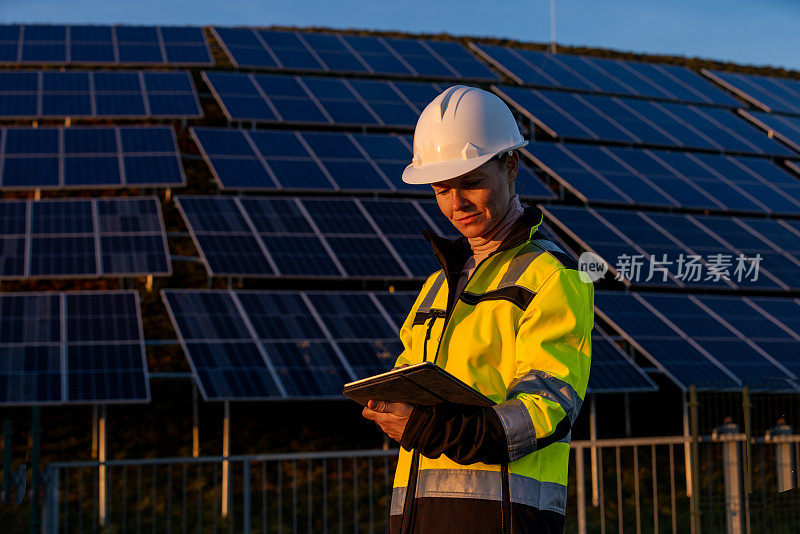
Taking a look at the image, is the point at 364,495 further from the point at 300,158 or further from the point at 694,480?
the point at 300,158

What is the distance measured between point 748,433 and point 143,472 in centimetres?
732

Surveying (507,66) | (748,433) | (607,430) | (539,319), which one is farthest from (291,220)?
(539,319)

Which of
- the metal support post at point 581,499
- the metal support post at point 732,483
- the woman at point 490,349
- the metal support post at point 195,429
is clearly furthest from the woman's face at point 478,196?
the metal support post at point 195,429

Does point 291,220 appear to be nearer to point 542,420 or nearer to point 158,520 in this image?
point 158,520

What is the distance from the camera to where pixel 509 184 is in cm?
377

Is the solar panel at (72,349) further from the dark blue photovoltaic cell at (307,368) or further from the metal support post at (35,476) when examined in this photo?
the metal support post at (35,476)

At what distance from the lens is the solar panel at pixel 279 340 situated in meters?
11.4

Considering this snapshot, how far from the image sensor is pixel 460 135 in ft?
12.2

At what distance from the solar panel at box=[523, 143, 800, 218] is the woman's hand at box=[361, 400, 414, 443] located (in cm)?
1442

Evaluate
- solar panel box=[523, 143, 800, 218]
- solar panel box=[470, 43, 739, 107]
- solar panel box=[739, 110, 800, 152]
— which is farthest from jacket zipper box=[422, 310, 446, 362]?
solar panel box=[739, 110, 800, 152]

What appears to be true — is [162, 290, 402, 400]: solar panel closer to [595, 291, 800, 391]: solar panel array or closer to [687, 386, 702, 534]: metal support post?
[595, 291, 800, 391]: solar panel array

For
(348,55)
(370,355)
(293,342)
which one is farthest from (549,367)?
(348,55)

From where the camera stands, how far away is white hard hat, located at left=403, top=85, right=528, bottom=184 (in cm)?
367

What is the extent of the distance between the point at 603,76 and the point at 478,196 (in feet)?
72.6
